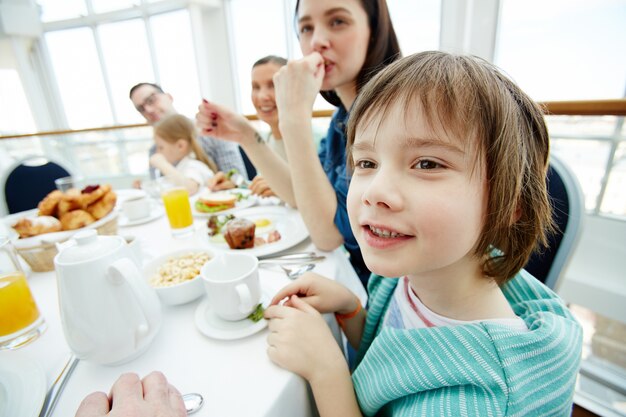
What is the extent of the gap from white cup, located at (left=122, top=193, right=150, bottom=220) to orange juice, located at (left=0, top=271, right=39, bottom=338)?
554 millimetres

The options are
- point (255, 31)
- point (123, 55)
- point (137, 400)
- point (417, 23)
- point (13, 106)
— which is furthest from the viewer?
point (13, 106)

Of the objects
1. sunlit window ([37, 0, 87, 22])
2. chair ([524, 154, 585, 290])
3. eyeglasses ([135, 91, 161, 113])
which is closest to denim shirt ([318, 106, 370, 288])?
chair ([524, 154, 585, 290])

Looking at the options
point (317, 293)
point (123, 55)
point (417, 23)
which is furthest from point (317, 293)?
point (123, 55)

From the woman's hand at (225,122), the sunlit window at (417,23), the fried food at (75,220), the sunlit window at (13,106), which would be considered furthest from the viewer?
the sunlit window at (13,106)

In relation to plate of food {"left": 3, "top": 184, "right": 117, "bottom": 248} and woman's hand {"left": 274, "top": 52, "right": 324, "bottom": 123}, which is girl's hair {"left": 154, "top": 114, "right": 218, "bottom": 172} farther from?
woman's hand {"left": 274, "top": 52, "right": 324, "bottom": 123}

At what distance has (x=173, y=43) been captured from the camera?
16.3ft

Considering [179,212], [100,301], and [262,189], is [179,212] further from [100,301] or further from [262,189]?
[100,301]

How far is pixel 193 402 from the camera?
15.3 inches

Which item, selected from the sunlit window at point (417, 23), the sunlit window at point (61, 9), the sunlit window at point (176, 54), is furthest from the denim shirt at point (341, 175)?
the sunlit window at point (61, 9)

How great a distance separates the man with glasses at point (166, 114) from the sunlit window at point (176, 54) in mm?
2211

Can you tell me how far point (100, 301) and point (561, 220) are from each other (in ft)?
3.09

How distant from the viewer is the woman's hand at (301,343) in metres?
0.44

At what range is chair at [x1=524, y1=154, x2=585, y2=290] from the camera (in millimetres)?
650

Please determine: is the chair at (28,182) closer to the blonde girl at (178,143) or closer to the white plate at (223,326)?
the blonde girl at (178,143)
